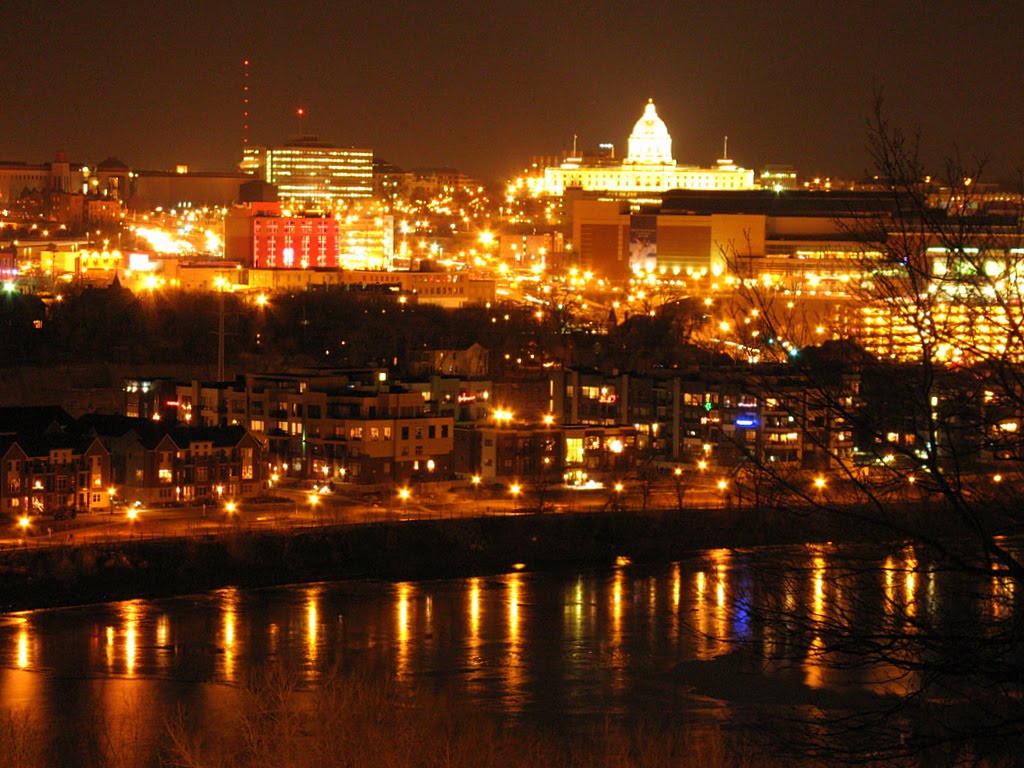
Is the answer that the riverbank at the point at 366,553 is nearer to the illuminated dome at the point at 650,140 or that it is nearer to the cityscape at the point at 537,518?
the cityscape at the point at 537,518

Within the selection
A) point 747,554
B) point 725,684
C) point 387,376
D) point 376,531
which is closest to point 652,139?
point 387,376

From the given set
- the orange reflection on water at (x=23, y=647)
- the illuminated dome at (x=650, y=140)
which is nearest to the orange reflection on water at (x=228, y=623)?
the orange reflection on water at (x=23, y=647)

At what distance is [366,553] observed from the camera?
699cm

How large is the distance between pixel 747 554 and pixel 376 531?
541 centimetres

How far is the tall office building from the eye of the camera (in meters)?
31.5

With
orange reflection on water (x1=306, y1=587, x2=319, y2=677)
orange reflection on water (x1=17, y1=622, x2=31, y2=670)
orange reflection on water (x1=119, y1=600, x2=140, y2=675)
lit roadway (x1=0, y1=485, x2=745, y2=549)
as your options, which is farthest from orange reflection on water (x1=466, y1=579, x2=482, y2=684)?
orange reflection on water (x1=17, y1=622, x2=31, y2=670)

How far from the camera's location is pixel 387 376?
985 cm

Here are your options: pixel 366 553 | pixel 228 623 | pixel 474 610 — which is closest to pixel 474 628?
pixel 474 610

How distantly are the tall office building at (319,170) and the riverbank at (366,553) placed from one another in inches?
945

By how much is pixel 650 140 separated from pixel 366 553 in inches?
959

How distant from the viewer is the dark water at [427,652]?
459 cm

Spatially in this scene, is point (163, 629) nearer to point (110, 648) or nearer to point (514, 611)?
point (110, 648)

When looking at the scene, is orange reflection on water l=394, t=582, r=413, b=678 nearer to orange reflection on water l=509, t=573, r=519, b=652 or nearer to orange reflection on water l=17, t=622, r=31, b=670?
orange reflection on water l=509, t=573, r=519, b=652

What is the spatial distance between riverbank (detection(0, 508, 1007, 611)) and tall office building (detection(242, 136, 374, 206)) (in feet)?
78.7
